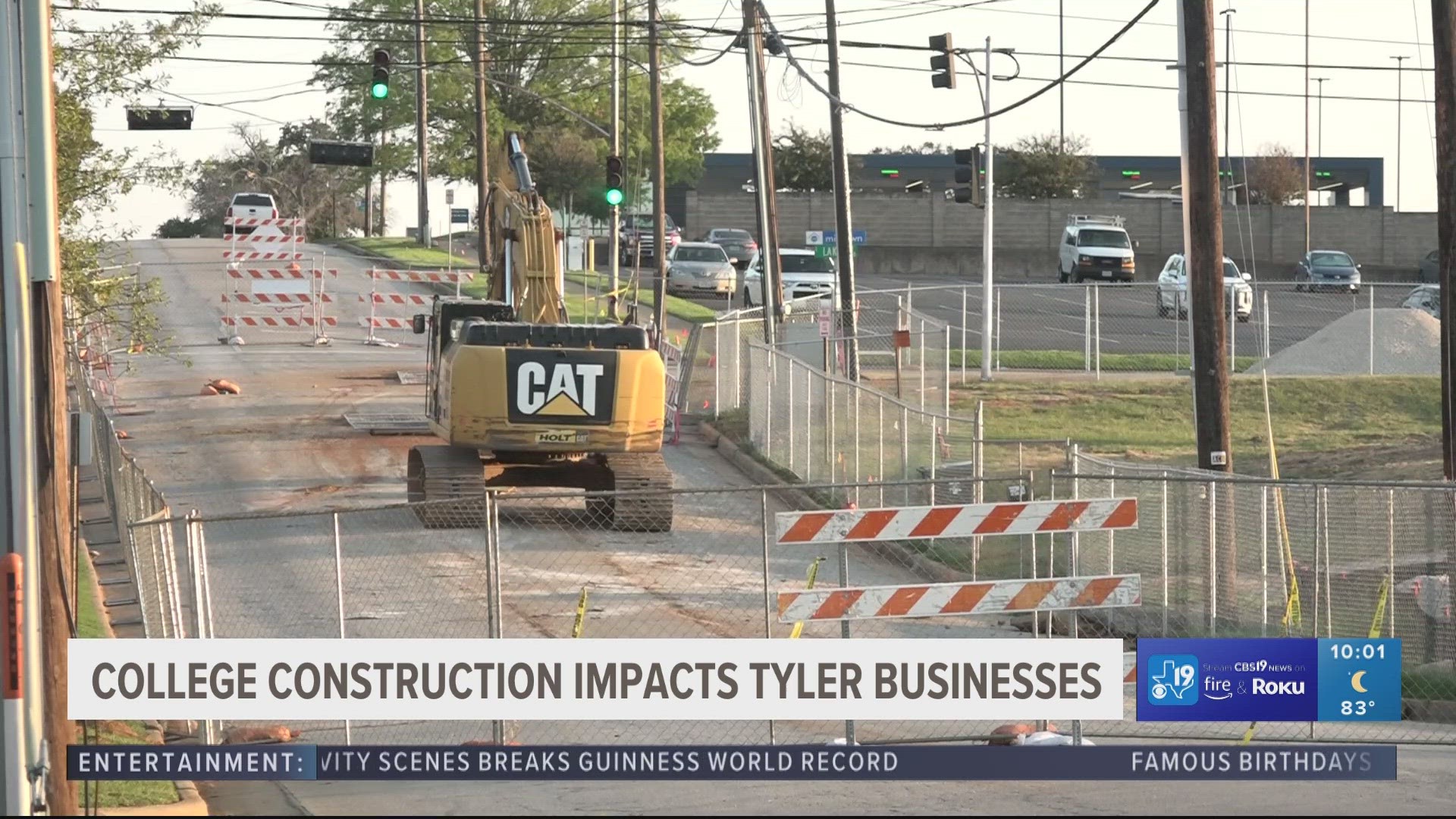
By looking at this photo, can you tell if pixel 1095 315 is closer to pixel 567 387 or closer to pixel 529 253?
pixel 529 253

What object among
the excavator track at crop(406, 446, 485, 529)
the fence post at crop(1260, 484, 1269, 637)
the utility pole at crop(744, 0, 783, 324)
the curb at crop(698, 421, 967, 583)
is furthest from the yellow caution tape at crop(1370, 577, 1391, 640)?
the utility pole at crop(744, 0, 783, 324)

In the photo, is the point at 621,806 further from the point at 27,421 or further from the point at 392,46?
the point at 392,46

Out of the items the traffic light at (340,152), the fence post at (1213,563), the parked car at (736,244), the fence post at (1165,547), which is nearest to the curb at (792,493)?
the fence post at (1165,547)

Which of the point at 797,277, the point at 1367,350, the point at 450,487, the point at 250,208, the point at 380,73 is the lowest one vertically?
the point at 450,487

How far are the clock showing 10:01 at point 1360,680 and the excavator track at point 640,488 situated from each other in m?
10.8

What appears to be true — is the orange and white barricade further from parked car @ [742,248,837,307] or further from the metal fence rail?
the metal fence rail

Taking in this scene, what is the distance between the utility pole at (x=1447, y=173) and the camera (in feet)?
57.9

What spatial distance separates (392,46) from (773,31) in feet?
176

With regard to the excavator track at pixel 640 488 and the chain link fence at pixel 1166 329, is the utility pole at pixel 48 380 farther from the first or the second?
the chain link fence at pixel 1166 329

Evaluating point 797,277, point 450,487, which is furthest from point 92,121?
point 797,277

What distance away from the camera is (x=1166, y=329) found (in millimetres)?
49531

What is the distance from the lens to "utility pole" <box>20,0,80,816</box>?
1062cm

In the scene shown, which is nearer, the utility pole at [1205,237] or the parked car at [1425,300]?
the utility pole at [1205,237]

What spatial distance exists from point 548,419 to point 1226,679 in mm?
11268
